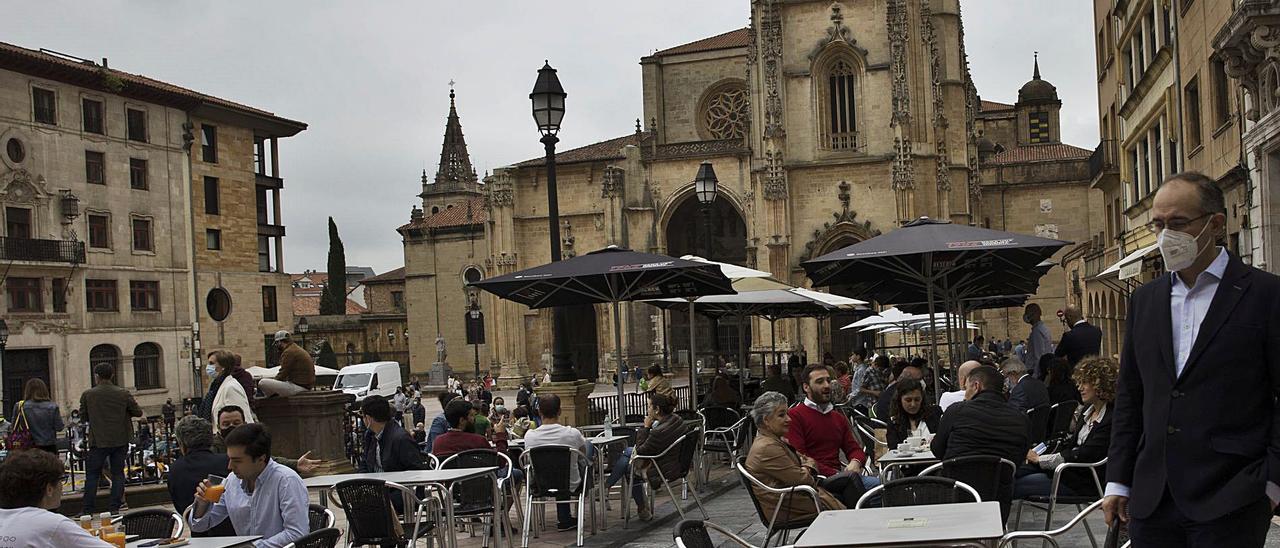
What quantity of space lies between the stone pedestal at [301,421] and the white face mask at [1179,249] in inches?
429

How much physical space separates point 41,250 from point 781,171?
24862 mm

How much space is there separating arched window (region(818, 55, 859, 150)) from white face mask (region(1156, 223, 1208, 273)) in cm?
4256

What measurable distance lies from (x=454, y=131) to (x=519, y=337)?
54.5 metres

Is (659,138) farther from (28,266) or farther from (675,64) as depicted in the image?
(28,266)

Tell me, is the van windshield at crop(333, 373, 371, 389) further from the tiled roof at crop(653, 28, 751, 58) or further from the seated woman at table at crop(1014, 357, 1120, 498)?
the seated woman at table at crop(1014, 357, 1120, 498)

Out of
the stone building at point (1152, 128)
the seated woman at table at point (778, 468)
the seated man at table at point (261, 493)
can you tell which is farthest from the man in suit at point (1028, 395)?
the seated man at table at point (261, 493)

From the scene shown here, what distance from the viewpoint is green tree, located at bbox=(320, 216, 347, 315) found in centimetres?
7469

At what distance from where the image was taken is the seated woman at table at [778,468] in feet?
23.8

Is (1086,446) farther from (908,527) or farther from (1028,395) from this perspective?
(908,527)

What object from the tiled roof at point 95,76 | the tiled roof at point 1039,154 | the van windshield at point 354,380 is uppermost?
the tiled roof at point 95,76

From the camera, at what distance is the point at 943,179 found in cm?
4394

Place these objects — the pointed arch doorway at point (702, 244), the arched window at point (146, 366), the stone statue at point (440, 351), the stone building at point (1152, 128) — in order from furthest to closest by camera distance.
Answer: the stone statue at point (440, 351) → the pointed arch doorway at point (702, 244) → the arched window at point (146, 366) → the stone building at point (1152, 128)

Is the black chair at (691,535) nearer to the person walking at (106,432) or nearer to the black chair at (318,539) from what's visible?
the black chair at (318,539)

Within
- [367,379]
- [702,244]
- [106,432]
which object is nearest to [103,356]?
[367,379]
